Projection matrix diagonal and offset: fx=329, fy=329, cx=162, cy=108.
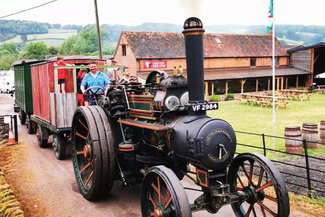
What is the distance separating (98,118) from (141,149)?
0.90 m

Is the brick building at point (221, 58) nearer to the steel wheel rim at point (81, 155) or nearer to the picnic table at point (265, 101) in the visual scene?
the picnic table at point (265, 101)

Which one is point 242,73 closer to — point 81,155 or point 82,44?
point 81,155

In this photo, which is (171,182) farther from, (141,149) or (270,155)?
(270,155)

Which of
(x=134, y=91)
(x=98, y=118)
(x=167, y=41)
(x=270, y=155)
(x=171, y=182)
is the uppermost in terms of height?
(x=167, y=41)

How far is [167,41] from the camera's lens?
2945 centimetres

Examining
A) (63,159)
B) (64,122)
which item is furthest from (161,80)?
(63,159)

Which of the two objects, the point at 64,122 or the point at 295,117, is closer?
the point at 64,122

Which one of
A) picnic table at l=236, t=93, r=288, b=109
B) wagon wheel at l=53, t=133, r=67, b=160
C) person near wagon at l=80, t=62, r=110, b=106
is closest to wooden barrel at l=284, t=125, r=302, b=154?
person near wagon at l=80, t=62, r=110, b=106

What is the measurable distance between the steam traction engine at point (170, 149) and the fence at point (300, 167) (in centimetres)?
67

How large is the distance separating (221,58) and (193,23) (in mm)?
28064

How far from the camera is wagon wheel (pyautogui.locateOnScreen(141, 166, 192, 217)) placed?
139 inches

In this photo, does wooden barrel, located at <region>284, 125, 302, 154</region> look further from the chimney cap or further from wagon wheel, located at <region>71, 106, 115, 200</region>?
the chimney cap

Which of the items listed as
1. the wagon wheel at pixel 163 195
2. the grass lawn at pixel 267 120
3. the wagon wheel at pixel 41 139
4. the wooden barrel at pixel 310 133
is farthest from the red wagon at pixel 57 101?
the wooden barrel at pixel 310 133

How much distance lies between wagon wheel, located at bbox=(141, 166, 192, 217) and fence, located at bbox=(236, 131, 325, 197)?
2.53 metres
